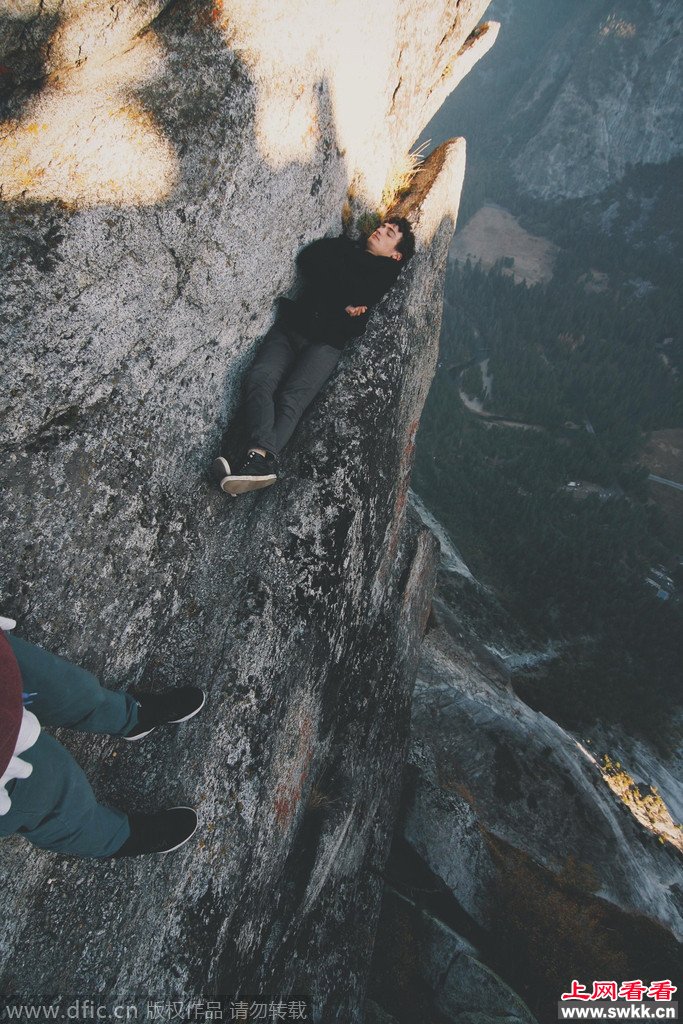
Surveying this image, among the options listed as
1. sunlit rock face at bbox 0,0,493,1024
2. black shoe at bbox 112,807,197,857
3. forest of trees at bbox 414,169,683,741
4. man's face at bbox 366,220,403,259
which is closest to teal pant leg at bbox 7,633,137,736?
sunlit rock face at bbox 0,0,493,1024

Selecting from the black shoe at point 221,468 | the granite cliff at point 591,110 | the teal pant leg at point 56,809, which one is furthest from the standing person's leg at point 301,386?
the granite cliff at point 591,110

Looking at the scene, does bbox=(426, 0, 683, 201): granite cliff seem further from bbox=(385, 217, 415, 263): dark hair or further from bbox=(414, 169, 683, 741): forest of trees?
bbox=(385, 217, 415, 263): dark hair

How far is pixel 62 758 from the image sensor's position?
235 cm

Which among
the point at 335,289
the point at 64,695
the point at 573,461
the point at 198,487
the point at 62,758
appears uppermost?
the point at 335,289

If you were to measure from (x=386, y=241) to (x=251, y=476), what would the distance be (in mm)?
2925

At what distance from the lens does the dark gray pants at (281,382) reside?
387cm

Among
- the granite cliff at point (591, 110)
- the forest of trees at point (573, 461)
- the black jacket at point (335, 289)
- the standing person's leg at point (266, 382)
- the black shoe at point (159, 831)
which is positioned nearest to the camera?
the black shoe at point (159, 831)

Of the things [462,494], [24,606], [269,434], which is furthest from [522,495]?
[24,606]

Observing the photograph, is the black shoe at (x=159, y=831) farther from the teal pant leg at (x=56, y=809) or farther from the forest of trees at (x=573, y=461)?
the forest of trees at (x=573, y=461)

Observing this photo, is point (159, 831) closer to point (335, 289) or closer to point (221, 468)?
point (221, 468)

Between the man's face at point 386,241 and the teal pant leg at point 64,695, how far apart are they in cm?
441

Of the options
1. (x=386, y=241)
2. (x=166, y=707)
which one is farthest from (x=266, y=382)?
(x=166, y=707)

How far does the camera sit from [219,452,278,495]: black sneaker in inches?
140

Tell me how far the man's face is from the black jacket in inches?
11.3
